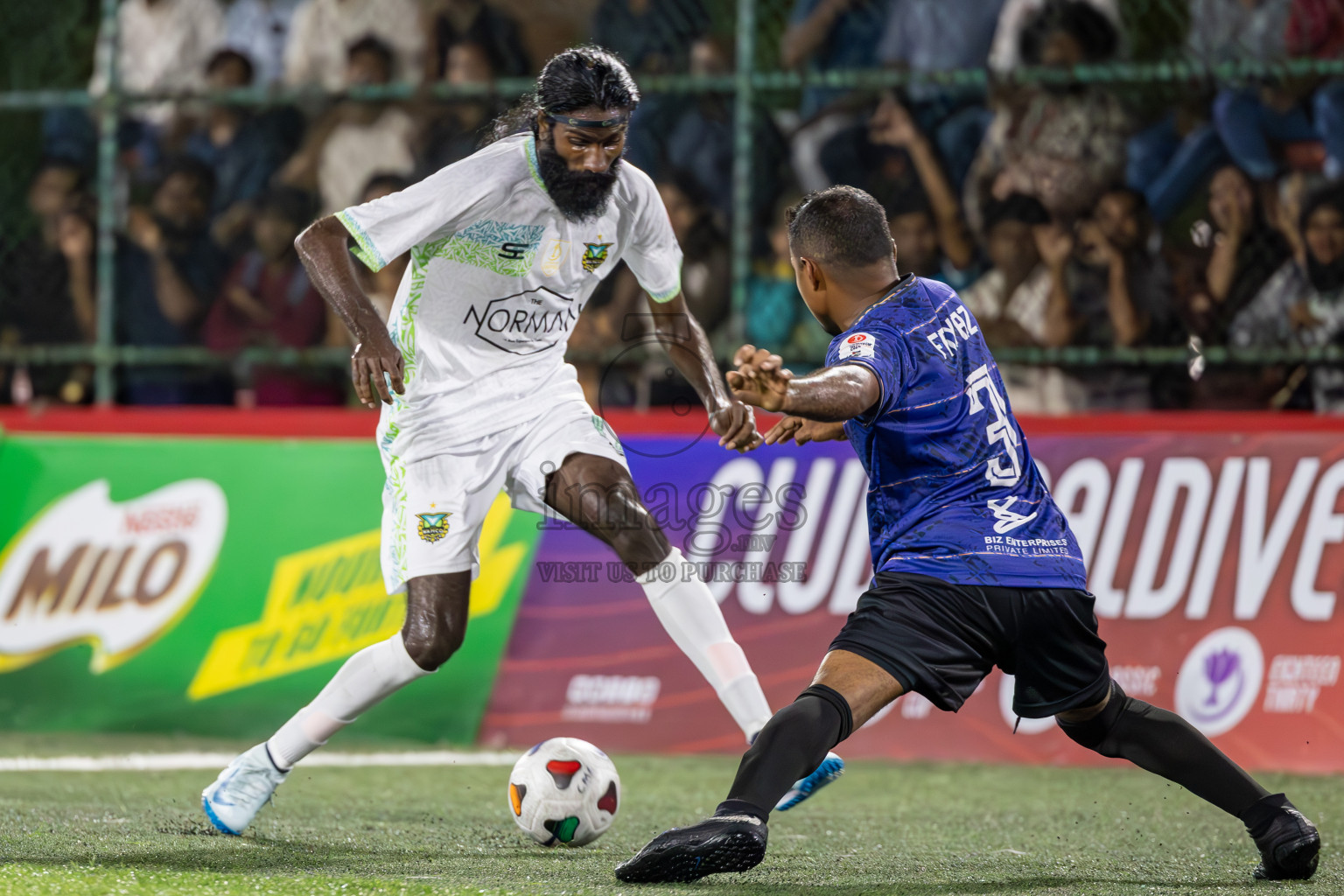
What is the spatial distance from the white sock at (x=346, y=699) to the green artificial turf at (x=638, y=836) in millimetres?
235

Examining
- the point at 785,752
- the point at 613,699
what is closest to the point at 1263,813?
the point at 785,752

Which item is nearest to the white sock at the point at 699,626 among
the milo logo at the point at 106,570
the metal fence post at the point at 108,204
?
the milo logo at the point at 106,570

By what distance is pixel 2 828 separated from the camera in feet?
14.0

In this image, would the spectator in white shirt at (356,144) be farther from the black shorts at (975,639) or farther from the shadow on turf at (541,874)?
the black shorts at (975,639)

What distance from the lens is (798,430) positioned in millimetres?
3639

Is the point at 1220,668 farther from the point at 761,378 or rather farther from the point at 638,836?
the point at 761,378

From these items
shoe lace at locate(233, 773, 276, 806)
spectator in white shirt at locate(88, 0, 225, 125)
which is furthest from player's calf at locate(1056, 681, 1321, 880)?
spectator in white shirt at locate(88, 0, 225, 125)

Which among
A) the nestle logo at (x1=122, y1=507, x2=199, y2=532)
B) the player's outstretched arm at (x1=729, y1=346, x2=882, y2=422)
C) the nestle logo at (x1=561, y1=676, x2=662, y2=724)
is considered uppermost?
the player's outstretched arm at (x1=729, y1=346, x2=882, y2=422)

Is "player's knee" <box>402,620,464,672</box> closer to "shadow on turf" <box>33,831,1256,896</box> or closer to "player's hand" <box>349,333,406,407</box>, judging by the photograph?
"shadow on turf" <box>33,831,1256,896</box>

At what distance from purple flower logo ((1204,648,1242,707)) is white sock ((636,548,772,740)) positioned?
8.65 feet

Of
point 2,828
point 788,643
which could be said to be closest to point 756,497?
point 788,643

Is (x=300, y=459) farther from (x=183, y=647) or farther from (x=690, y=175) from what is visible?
(x=690, y=175)

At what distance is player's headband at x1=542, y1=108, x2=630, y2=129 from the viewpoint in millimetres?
4441

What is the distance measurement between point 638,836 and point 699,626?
64 centimetres
